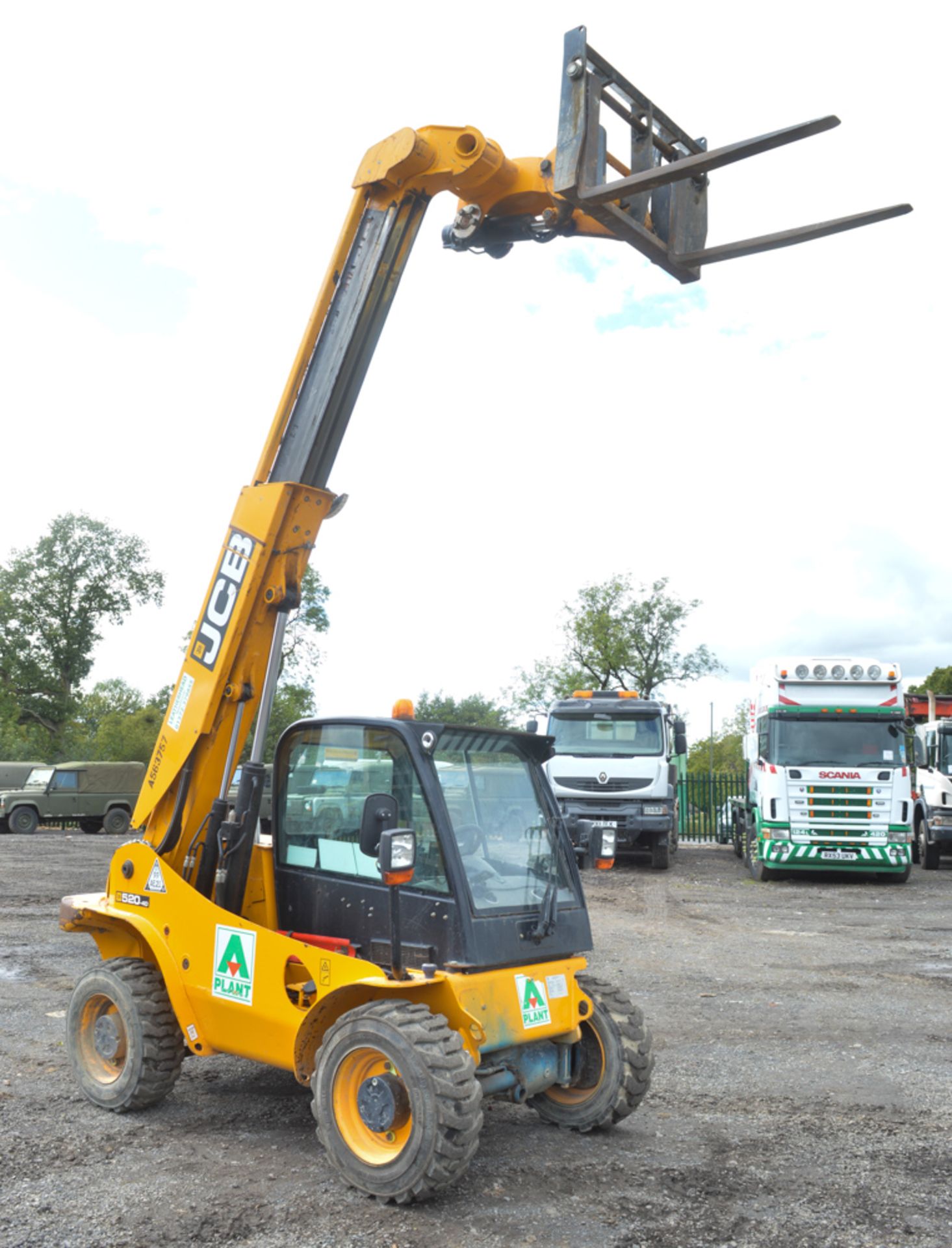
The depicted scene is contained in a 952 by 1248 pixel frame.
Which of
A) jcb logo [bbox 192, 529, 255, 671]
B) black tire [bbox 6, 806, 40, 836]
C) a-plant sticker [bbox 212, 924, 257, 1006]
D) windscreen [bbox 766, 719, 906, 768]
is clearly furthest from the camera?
black tire [bbox 6, 806, 40, 836]

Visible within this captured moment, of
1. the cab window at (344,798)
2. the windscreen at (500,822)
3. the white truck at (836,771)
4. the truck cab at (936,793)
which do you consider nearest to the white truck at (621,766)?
the white truck at (836,771)

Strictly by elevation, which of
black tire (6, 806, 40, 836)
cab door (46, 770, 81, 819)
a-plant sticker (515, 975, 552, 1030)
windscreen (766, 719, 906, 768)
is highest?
windscreen (766, 719, 906, 768)

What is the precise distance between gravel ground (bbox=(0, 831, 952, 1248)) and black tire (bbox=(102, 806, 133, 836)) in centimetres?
2116

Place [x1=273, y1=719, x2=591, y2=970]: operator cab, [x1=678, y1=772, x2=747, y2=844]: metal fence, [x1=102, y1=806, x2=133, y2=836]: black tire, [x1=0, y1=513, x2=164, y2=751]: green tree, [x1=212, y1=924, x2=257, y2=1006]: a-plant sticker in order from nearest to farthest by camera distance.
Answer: [x1=273, y1=719, x2=591, y2=970]: operator cab → [x1=212, y1=924, x2=257, y2=1006]: a-plant sticker → [x1=678, y1=772, x2=747, y2=844]: metal fence → [x1=102, y1=806, x2=133, y2=836]: black tire → [x1=0, y1=513, x2=164, y2=751]: green tree

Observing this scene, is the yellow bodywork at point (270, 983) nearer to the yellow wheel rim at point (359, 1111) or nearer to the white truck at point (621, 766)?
the yellow wheel rim at point (359, 1111)

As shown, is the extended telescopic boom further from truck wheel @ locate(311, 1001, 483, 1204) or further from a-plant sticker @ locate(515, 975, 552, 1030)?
a-plant sticker @ locate(515, 975, 552, 1030)

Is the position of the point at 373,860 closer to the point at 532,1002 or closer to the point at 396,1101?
the point at 532,1002

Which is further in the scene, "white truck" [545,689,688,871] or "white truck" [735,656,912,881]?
"white truck" [545,689,688,871]

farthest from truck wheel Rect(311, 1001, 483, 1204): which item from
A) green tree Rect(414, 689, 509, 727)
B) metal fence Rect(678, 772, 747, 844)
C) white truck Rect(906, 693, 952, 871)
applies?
green tree Rect(414, 689, 509, 727)

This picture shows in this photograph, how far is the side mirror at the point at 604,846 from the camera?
5.34m

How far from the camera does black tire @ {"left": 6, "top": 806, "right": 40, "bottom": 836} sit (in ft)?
94.9

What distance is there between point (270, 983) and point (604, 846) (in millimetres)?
1673

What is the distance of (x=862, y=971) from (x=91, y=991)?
24.0 ft

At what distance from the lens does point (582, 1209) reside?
4.57 meters
